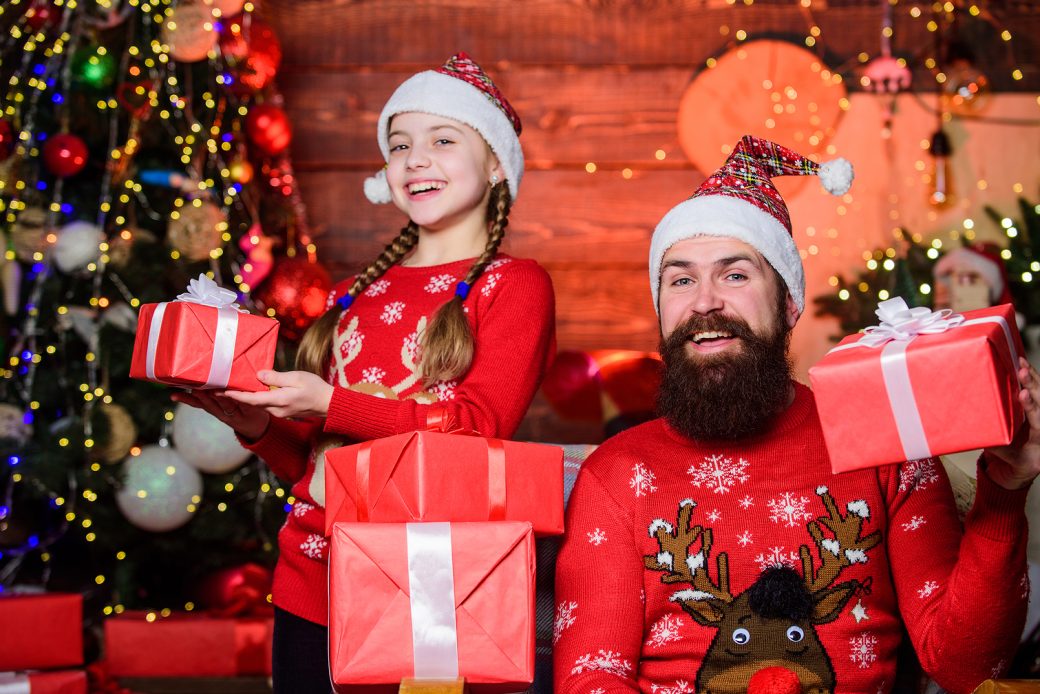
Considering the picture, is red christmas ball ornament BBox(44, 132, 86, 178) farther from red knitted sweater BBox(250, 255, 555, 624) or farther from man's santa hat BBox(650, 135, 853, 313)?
man's santa hat BBox(650, 135, 853, 313)

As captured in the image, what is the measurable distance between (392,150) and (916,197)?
2.46m

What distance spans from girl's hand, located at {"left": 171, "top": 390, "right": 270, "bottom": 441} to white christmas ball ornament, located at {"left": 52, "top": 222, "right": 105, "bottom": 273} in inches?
60.3

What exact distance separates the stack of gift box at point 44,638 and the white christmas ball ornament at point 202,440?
52cm

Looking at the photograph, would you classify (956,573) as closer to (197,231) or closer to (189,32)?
(197,231)

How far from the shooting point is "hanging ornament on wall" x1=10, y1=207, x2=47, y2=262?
336 centimetres

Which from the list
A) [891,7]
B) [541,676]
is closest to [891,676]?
[541,676]

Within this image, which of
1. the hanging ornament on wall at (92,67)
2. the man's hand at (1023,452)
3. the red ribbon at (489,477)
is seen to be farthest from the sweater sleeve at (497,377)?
the hanging ornament on wall at (92,67)

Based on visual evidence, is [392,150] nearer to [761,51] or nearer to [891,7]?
[761,51]

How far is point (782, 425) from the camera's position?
6.35 ft

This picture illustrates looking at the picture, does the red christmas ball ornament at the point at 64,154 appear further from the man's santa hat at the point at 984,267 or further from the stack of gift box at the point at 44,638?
the man's santa hat at the point at 984,267

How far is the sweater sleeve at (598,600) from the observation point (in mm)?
1713

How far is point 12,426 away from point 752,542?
91.2 inches

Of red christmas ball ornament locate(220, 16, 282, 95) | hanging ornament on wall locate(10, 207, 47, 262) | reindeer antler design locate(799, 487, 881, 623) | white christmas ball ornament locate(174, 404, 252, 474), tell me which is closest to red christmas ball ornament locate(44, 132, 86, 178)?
hanging ornament on wall locate(10, 207, 47, 262)

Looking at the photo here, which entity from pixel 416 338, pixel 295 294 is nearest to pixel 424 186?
pixel 416 338
